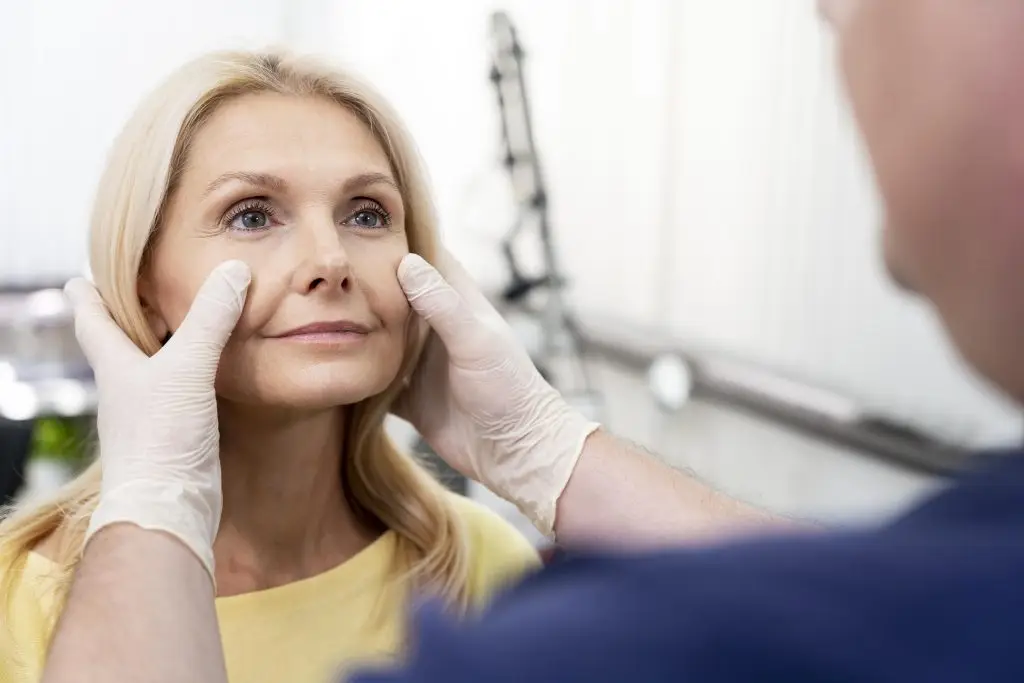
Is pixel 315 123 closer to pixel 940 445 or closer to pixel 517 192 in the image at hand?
pixel 940 445

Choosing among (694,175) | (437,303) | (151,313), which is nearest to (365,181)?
(437,303)

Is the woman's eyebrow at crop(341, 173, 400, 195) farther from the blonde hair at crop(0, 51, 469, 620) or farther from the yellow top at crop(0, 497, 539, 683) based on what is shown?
the yellow top at crop(0, 497, 539, 683)

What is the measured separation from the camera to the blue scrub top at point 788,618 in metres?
0.35

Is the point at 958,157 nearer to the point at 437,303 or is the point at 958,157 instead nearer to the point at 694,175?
the point at 437,303

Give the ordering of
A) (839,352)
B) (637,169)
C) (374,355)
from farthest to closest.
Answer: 1. (637,169)
2. (839,352)
3. (374,355)

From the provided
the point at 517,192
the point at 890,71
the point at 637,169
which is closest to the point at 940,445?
the point at 637,169

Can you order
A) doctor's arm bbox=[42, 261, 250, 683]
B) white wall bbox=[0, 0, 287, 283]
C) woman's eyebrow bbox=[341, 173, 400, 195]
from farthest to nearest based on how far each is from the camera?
white wall bbox=[0, 0, 287, 283], woman's eyebrow bbox=[341, 173, 400, 195], doctor's arm bbox=[42, 261, 250, 683]

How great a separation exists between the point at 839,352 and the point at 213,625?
1549 mm

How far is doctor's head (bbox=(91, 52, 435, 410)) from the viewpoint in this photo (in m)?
1.13

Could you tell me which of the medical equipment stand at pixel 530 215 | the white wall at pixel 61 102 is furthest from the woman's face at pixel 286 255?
the white wall at pixel 61 102

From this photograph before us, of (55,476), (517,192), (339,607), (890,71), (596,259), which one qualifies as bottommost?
(55,476)

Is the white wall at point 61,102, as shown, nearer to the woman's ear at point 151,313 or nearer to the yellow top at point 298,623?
the woman's ear at point 151,313

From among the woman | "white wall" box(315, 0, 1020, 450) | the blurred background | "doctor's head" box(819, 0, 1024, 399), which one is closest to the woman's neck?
the woman

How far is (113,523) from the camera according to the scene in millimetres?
977
